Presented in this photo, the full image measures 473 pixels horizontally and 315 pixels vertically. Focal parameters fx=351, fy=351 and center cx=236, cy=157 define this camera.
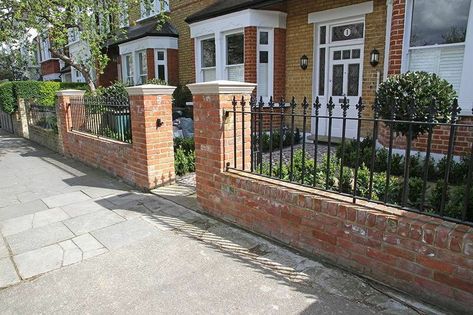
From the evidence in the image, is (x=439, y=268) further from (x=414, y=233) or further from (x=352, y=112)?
(x=352, y=112)

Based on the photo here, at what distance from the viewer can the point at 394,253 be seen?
262cm

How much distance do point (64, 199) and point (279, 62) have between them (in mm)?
6388

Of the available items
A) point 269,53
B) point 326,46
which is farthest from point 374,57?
point 269,53

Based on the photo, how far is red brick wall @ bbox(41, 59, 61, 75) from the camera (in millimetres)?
27875

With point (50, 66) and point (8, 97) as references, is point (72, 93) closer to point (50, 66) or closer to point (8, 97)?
point (8, 97)

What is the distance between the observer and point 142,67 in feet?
46.5

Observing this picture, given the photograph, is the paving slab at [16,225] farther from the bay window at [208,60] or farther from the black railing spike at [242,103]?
the bay window at [208,60]

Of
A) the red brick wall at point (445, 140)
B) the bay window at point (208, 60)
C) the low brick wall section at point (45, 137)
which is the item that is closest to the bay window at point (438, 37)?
the red brick wall at point (445, 140)

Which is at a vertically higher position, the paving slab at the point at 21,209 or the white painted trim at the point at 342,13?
the white painted trim at the point at 342,13

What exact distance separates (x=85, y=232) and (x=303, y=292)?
2565mm

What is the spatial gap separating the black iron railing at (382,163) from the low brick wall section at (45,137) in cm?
586

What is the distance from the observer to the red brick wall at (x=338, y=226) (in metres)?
2.37

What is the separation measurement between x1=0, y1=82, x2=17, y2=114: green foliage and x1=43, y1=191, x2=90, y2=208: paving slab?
371 inches

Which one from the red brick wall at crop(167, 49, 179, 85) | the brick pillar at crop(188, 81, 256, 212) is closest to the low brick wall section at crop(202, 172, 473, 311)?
the brick pillar at crop(188, 81, 256, 212)
